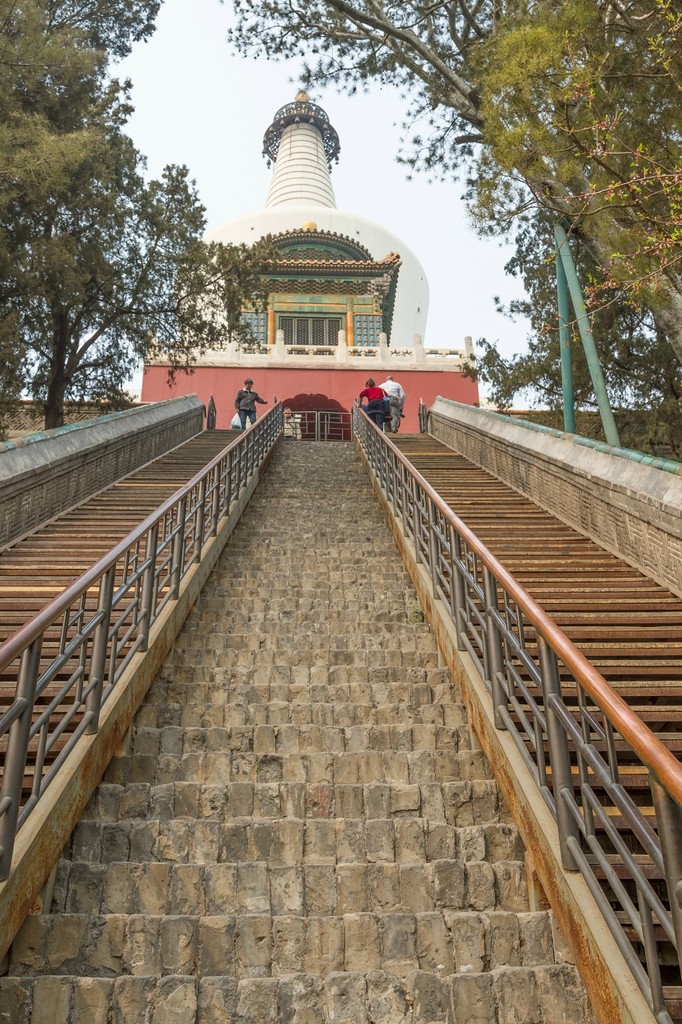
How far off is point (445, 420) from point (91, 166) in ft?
24.5

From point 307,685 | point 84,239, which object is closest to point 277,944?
point 307,685

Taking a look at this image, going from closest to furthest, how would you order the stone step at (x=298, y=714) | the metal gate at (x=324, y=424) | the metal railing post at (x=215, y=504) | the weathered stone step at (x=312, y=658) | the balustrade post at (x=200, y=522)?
the stone step at (x=298, y=714)
the weathered stone step at (x=312, y=658)
the balustrade post at (x=200, y=522)
the metal railing post at (x=215, y=504)
the metal gate at (x=324, y=424)

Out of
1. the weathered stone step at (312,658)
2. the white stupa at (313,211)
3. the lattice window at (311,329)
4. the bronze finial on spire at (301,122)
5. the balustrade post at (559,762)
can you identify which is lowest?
the weathered stone step at (312,658)

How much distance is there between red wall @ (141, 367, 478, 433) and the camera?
66.5 feet

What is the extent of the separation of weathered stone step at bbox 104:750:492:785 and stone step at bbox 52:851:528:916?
614mm

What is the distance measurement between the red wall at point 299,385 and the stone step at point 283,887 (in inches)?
694

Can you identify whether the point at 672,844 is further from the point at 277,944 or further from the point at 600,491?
the point at 600,491

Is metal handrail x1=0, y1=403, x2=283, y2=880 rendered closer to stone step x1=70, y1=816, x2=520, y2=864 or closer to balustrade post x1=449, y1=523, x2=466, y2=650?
stone step x1=70, y1=816, x2=520, y2=864

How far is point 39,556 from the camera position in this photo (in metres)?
6.43

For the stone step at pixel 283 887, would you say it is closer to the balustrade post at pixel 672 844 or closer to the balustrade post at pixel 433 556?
the balustrade post at pixel 672 844

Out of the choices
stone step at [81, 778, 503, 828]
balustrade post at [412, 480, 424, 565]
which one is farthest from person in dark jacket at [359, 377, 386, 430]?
stone step at [81, 778, 503, 828]

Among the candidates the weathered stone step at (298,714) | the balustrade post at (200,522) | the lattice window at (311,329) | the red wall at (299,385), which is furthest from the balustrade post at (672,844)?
the lattice window at (311,329)

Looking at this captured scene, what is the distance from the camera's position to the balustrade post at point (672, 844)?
1826mm

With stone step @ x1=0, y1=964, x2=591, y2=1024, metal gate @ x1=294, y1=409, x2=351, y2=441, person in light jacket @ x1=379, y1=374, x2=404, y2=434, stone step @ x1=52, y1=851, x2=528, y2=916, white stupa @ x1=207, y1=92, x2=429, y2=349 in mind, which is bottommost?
stone step @ x1=0, y1=964, x2=591, y2=1024
